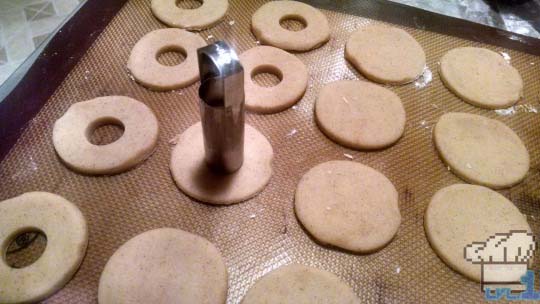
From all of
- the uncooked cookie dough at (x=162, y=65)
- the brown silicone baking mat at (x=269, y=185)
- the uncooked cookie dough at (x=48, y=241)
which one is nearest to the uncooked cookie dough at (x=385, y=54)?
the brown silicone baking mat at (x=269, y=185)

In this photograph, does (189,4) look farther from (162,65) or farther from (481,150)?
(481,150)

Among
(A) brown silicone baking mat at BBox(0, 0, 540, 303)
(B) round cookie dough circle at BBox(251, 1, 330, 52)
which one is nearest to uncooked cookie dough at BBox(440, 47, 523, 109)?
(A) brown silicone baking mat at BBox(0, 0, 540, 303)

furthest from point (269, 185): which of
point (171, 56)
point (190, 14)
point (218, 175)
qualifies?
point (190, 14)

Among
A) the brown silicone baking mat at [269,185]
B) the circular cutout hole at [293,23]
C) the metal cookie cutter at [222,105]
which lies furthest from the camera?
the circular cutout hole at [293,23]

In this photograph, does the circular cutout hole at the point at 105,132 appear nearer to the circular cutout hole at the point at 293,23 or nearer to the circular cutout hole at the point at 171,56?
the circular cutout hole at the point at 171,56

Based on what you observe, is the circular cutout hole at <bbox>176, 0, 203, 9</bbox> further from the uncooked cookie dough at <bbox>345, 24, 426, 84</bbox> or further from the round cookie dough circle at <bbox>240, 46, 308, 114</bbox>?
the uncooked cookie dough at <bbox>345, 24, 426, 84</bbox>

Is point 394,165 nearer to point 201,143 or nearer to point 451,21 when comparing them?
point 201,143
